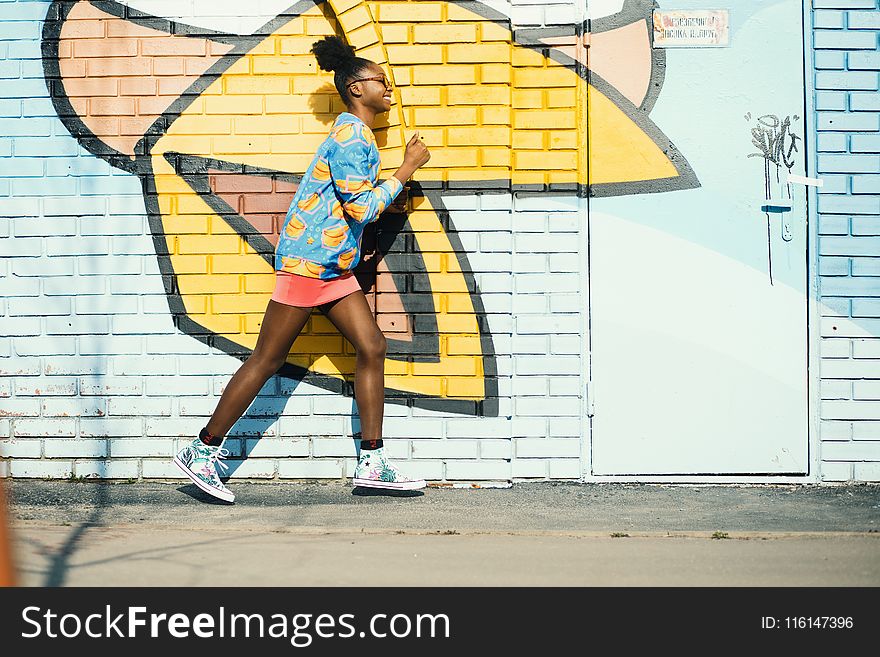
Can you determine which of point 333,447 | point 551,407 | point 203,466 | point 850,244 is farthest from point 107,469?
point 850,244

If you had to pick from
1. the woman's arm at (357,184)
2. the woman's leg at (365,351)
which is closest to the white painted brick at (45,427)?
the woman's leg at (365,351)

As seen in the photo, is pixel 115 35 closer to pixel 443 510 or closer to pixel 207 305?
pixel 207 305

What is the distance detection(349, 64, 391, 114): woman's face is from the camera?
5102mm

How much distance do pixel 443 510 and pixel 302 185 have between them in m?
1.64

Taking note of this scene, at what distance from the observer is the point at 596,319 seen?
5469 mm

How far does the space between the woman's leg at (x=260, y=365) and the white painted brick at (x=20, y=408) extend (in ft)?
3.63

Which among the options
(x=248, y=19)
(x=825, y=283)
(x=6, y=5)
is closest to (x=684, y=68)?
(x=825, y=283)

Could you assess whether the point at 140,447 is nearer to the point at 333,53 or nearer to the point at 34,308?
the point at 34,308

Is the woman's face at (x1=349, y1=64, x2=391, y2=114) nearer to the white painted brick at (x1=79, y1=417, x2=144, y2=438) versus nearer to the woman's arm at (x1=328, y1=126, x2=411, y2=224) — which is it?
the woman's arm at (x1=328, y1=126, x2=411, y2=224)

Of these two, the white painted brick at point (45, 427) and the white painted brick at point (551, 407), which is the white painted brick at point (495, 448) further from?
the white painted brick at point (45, 427)
